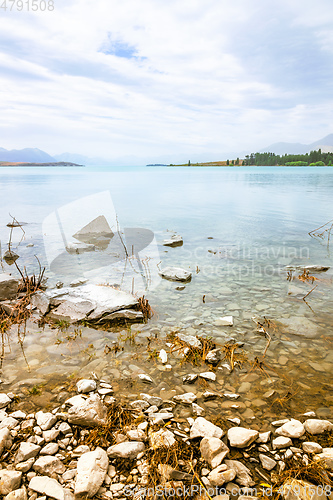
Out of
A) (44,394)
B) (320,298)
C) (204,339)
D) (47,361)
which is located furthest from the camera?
(320,298)

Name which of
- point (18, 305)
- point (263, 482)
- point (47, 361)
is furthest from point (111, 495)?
point (18, 305)

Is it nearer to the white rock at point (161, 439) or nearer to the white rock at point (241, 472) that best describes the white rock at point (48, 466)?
the white rock at point (161, 439)

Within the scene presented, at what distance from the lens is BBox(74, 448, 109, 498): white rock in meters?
2.79

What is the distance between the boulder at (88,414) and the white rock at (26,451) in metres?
0.48

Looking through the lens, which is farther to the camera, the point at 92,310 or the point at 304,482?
the point at 92,310

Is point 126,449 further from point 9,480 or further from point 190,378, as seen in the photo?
point 190,378

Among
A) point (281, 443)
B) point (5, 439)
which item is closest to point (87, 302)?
point (5, 439)

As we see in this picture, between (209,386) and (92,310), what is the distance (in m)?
3.38

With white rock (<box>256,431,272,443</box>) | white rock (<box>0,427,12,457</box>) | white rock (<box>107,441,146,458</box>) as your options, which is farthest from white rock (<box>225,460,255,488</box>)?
white rock (<box>0,427,12,457</box>)

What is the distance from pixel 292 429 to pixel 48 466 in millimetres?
2887

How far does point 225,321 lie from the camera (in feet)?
21.7

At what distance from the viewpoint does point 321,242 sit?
1497cm

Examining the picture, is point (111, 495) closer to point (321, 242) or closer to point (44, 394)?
point (44, 394)

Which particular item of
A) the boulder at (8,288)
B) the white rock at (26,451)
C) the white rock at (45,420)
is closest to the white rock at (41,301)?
the boulder at (8,288)
